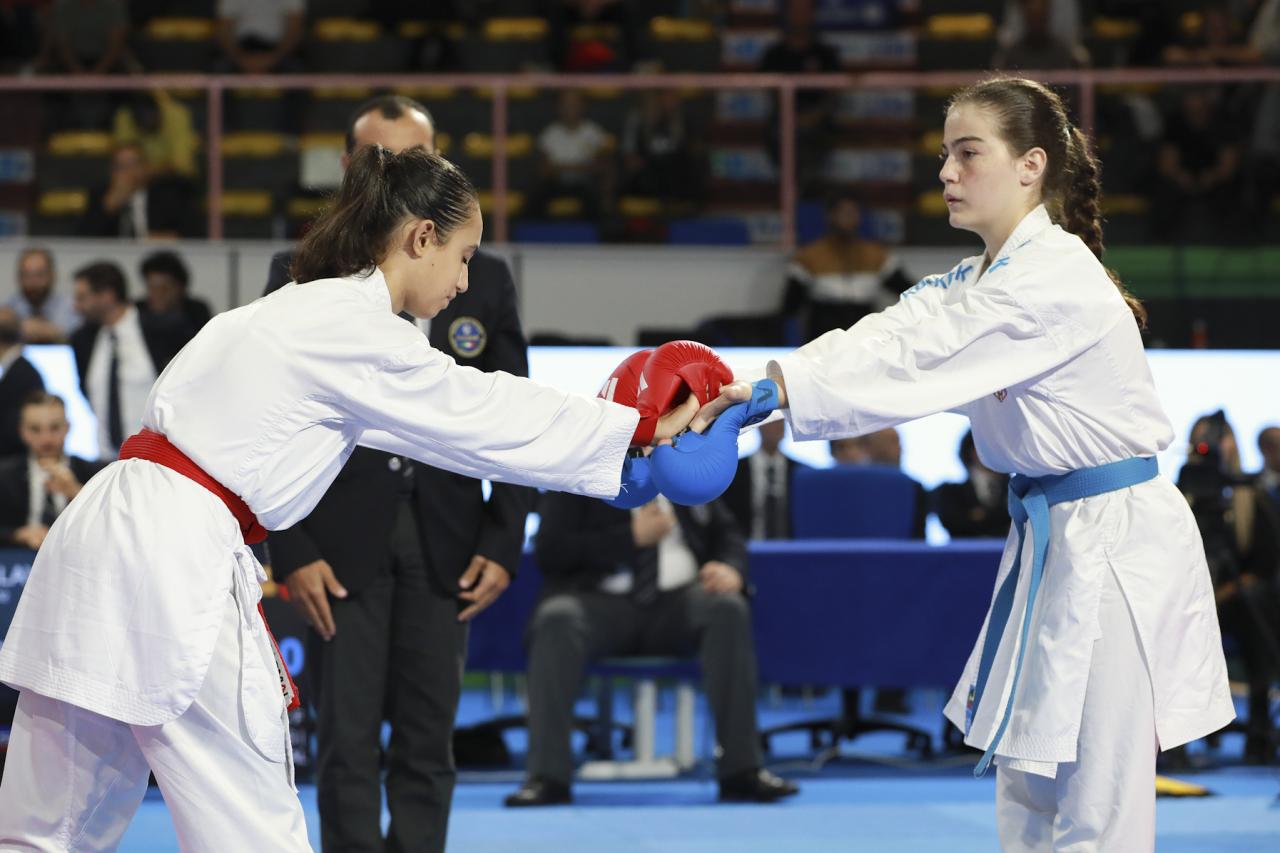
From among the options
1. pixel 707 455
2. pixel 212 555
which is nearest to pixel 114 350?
pixel 707 455

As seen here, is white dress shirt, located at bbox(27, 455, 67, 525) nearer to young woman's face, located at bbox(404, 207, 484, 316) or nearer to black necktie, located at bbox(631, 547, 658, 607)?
black necktie, located at bbox(631, 547, 658, 607)

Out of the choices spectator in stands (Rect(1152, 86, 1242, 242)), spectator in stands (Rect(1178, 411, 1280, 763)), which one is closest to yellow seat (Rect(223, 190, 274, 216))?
spectator in stands (Rect(1152, 86, 1242, 242))

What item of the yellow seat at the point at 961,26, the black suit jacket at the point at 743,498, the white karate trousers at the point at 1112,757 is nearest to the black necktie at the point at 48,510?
the black suit jacket at the point at 743,498

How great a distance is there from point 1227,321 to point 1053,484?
642 centimetres

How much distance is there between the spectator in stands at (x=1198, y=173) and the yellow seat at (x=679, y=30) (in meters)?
3.19

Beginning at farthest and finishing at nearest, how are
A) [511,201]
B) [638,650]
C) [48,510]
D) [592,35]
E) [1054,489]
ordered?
[592,35], [511,201], [48,510], [638,650], [1054,489]

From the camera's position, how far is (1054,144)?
304cm

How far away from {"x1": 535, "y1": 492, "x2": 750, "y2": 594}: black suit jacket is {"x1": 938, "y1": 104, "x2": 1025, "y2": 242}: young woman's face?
10.3 feet

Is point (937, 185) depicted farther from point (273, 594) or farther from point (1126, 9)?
point (273, 594)

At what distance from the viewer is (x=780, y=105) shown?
929 centimetres

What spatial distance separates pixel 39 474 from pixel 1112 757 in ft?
15.9

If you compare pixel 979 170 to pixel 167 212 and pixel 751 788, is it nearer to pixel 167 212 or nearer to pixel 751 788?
pixel 751 788

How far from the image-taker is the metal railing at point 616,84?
913cm

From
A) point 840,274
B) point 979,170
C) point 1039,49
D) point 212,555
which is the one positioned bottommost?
point 212,555
